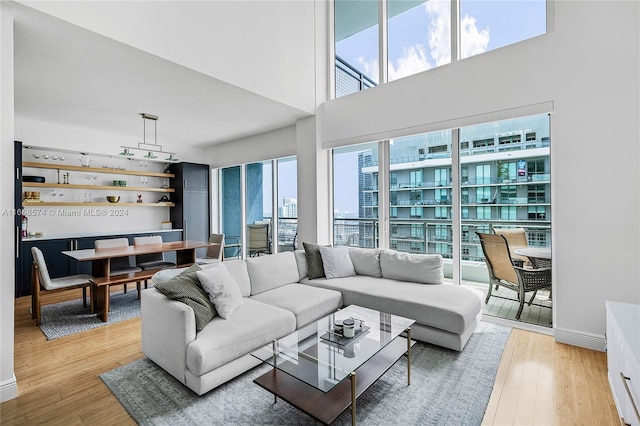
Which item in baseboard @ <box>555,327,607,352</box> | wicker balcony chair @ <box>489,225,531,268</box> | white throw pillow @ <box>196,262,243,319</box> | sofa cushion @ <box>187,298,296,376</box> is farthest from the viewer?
wicker balcony chair @ <box>489,225,531,268</box>

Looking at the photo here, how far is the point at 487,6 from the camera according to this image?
3.53 m

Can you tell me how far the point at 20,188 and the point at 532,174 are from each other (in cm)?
659

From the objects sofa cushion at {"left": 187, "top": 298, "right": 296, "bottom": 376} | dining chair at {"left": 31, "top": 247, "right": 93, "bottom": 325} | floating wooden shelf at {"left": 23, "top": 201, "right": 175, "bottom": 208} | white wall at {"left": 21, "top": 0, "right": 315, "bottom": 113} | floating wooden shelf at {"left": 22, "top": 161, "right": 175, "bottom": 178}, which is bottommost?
sofa cushion at {"left": 187, "top": 298, "right": 296, "bottom": 376}

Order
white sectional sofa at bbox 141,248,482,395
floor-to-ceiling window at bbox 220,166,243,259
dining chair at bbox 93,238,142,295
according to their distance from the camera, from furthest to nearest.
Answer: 1. floor-to-ceiling window at bbox 220,166,243,259
2. dining chair at bbox 93,238,142,295
3. white sectional sofa at bbox 141,248,482,395

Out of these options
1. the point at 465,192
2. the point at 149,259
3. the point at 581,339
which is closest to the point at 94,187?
the point at 149,259

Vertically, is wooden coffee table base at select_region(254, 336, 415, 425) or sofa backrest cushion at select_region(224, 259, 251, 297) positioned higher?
sofa backrest cushion at select_region(224, 259, 251, 297)

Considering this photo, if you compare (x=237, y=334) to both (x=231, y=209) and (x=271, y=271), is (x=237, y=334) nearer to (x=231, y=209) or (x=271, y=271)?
(x=271, y=271)

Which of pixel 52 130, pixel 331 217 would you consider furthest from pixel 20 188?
pixel 331 217

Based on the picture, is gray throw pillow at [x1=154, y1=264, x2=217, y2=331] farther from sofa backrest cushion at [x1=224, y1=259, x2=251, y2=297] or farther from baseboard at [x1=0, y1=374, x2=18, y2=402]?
baseboard at [x1=0, y1=374, x2=18, y2=402]

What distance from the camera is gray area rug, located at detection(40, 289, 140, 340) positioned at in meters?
3.25

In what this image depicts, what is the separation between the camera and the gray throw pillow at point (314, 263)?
3732 mm

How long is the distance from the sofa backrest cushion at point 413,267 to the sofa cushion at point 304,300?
75cm

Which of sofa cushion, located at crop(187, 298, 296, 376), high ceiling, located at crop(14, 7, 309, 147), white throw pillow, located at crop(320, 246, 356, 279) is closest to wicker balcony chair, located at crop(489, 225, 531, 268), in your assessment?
white throw pillow, located at crop(320, 246, 356, 279)

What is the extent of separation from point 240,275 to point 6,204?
1.79 m
